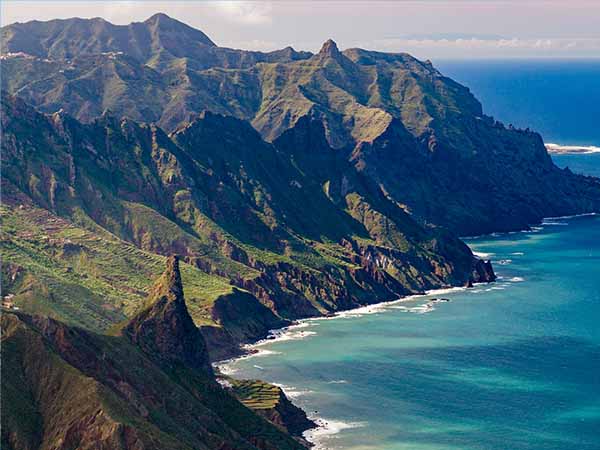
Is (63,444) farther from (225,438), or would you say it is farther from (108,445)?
(225,438)

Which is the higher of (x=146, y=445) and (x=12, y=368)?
(x=12, y=368)

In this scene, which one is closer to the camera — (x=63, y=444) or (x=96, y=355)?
(x=63, y=444)

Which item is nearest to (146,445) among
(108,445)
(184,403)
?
(108,445)

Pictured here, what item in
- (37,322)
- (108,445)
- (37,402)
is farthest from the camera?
(37,322)

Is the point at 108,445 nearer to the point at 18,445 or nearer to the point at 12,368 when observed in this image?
the point at 18,445

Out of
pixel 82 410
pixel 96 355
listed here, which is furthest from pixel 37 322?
pixel 82 410

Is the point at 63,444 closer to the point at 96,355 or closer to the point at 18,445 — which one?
the point at 18,445

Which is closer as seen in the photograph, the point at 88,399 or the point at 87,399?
the point at 88,399

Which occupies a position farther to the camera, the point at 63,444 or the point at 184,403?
the point at 184,403

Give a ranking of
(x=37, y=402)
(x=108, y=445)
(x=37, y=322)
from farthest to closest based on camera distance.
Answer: (x=37, y=322) → (x=37, y=402) → (x=108, y=445)
